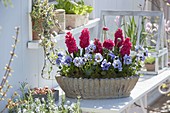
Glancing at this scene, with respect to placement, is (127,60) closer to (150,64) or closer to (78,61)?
(78,61)

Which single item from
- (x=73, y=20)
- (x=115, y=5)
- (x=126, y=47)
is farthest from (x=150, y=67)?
(x=115, y=5)

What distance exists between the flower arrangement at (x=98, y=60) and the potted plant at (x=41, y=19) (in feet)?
0.56

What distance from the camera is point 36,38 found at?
3912 mm

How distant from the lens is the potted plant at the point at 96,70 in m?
3.73

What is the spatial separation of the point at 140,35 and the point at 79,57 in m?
1.40

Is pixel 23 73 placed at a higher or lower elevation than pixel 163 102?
higher

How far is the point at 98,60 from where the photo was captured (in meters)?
3.71

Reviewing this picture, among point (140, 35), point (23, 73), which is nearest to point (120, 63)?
point (23, 73)

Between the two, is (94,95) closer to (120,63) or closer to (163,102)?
(120,63)

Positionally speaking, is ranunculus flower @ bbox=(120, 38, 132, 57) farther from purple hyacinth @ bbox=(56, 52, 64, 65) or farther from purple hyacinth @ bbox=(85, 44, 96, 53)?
purple hyacinth @ bbox=(56, 52, 64, 65)

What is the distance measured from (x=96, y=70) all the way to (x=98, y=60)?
7 centimetres

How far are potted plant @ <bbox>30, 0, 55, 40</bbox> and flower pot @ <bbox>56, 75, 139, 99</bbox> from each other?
304 millimetres

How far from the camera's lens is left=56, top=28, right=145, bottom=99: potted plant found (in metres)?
3.73

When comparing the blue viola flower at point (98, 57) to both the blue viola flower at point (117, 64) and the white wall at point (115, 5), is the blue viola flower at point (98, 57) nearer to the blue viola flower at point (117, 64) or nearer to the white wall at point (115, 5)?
the blue viola flower at point (117, 64)
